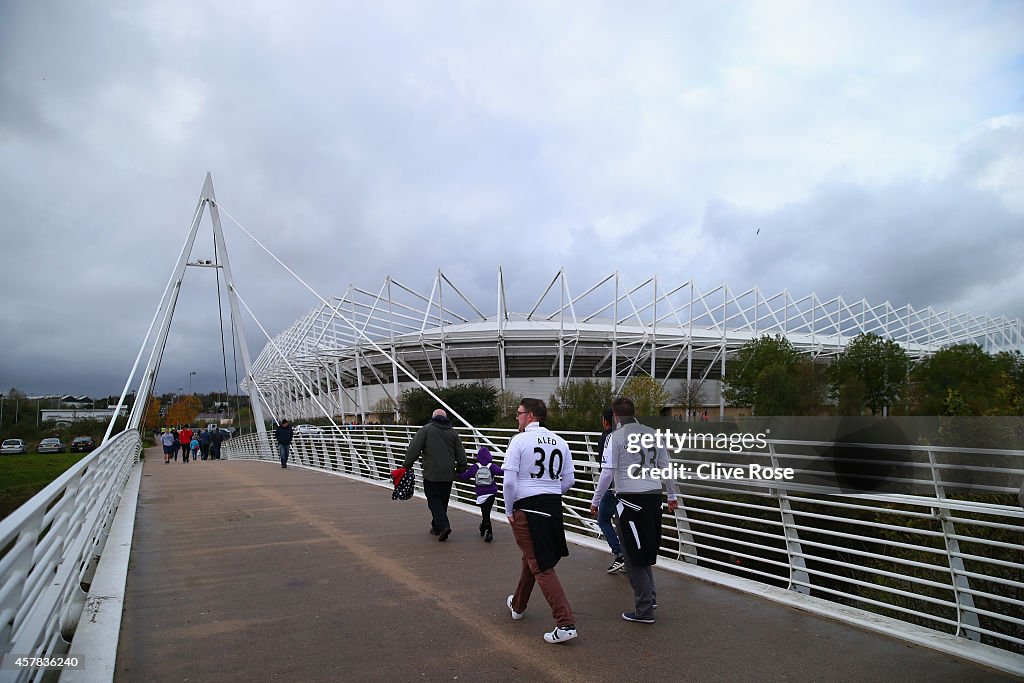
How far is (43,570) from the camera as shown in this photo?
3.76 meters

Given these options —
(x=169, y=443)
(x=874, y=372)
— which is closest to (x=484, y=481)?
(x=169, y=443)

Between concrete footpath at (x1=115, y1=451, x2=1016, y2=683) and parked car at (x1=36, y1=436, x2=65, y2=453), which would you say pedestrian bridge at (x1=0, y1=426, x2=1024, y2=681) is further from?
parked car at (x1=36, y1=436, x2=65, y2=453)

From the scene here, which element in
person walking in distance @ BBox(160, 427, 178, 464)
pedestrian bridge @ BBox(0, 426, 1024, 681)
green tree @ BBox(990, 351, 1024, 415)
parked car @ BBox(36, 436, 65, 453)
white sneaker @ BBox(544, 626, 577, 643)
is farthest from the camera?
person walking in distance @ BBox(160, 427, 178, 464)

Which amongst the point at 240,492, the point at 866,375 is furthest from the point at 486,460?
the point at 866,375

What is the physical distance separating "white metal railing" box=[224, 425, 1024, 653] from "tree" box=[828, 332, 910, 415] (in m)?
47.5

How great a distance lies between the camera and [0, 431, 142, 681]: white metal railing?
3049mm

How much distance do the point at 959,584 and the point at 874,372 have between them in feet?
183

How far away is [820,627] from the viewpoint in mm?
5188

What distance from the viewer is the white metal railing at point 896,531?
15.8 ft

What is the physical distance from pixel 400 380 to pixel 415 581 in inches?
2194

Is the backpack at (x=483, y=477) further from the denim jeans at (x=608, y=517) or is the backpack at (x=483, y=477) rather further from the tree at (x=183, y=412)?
the tree at (x=183, y=412)

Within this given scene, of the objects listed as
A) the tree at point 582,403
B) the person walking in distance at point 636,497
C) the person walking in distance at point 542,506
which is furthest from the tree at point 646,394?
the person walking in distance at point 542,506

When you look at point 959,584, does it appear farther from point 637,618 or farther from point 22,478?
point 22,478

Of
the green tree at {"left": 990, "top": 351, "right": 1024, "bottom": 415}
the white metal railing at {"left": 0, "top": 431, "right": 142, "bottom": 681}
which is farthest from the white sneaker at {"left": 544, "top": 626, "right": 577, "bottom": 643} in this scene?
the green tree at {"left": 990, "top": 351, "right": 1024, "bottom": 415}
